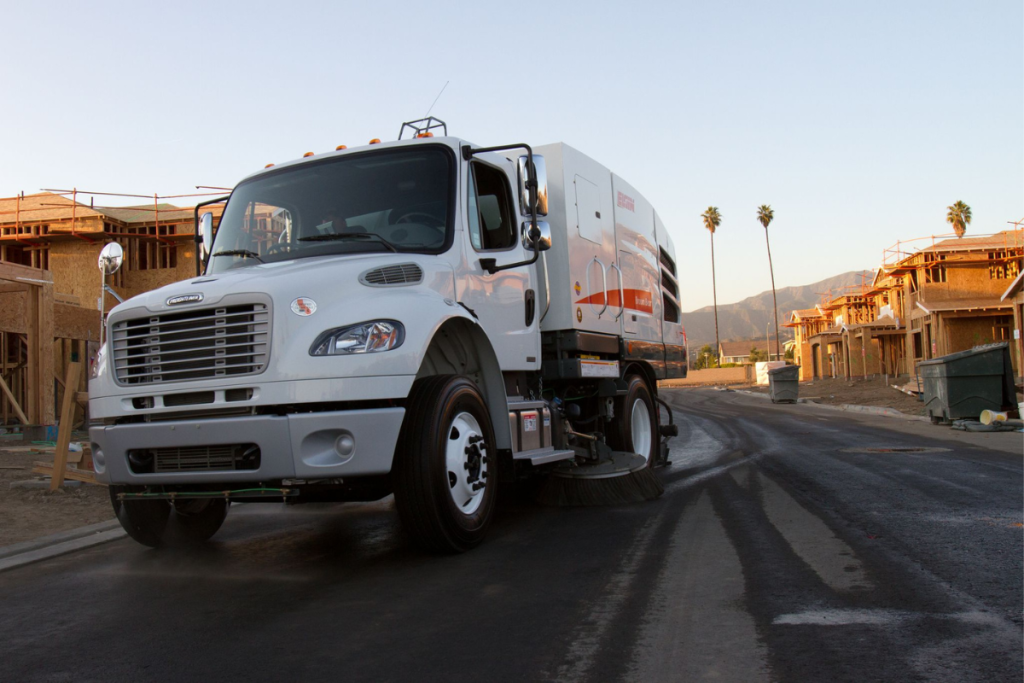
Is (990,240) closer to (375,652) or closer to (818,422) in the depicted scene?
(818,422)

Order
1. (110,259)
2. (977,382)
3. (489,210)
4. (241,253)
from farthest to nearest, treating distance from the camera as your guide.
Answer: (977,382), (110,259), (489,210), (241,253)

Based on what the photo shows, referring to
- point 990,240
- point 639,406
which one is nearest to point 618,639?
point 639,406

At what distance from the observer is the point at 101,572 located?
528cm

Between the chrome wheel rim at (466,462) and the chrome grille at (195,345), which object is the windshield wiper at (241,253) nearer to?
the chrome grille at (195,345)

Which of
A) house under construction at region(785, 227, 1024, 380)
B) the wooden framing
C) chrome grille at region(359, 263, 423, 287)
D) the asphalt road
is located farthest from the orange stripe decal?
house under construction at region(785, 227, 1024, 380)

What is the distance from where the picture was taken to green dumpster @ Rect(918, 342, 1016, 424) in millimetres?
18078

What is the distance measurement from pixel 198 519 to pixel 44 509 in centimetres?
206

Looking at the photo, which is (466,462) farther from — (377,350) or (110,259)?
(110,259)

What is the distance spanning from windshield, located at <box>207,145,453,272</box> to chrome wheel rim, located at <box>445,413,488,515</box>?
1245 millimetres

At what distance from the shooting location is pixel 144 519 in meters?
5.87

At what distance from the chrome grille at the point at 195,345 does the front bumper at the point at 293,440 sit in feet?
0.98

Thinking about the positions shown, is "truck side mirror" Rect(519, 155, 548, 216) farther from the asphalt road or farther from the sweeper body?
the asphalt road

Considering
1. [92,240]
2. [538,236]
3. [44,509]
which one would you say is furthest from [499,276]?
[92,240]

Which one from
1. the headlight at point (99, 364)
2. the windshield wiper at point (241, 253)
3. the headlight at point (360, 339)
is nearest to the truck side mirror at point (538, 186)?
the headlight at point (360, 339)
